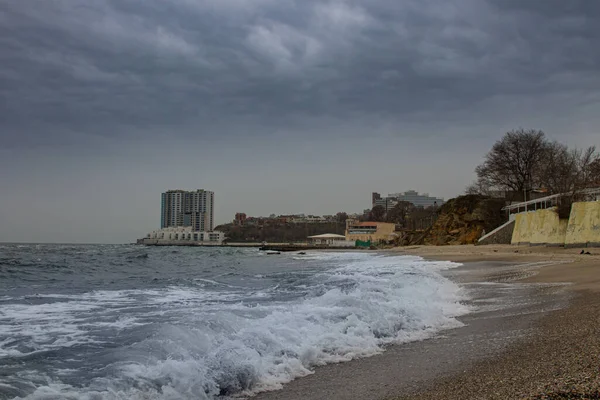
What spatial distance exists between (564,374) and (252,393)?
9.33ft

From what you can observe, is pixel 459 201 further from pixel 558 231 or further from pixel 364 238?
pixel 364 238

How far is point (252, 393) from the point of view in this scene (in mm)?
4879

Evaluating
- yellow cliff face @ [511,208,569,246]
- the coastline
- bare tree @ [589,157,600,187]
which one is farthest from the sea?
bare tree @ [589,157,600,187]

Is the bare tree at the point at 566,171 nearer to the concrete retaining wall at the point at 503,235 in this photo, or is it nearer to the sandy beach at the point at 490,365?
the concrete retaining wall at the point at 503,235

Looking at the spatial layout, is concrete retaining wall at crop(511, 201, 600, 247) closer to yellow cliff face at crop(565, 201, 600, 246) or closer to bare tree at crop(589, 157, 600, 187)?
yellow cliff face at crop(565, 201, 600, 246)

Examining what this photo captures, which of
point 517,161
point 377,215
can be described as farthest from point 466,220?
point 377,215

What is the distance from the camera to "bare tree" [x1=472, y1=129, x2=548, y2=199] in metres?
57.7

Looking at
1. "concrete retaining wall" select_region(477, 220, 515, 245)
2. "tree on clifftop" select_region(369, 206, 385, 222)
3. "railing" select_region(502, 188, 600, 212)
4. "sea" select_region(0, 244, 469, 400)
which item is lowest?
"sea" select_region(0, 244, 469, 400)

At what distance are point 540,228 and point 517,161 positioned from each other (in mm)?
22464

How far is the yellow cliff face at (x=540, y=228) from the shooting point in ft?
116

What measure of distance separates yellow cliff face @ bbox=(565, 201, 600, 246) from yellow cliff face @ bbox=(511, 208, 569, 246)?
317cm

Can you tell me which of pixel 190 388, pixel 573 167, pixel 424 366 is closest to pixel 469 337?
pixel 424 366

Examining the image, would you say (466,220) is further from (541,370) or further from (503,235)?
(541,370)

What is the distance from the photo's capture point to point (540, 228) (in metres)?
39.0
